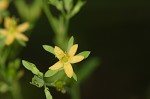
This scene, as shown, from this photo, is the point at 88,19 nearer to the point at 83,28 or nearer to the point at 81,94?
the point at 83,28

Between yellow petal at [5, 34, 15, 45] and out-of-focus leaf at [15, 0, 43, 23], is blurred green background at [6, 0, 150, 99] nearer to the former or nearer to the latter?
out-of-focus leaf at [15, 0, 43, 23]

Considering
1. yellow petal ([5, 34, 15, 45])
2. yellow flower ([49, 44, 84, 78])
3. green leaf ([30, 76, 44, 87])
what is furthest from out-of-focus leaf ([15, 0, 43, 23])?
green leaf ([30, 76, 44, 87])

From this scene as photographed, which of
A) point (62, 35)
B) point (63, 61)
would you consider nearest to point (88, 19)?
point (62, 35)

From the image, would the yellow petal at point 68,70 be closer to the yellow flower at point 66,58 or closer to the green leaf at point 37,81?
the yellow flower at point 66,58

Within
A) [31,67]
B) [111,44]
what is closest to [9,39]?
[31,67]

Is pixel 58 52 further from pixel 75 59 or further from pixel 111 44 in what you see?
pixel 111 44

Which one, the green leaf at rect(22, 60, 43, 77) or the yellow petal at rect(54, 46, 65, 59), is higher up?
the yellow petal at rect(54, 46, 65, 59)

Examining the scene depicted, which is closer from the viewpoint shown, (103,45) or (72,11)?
(72,11)

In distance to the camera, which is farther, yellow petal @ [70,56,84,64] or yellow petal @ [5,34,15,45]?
yellow petal @ [5,34,15,45]
